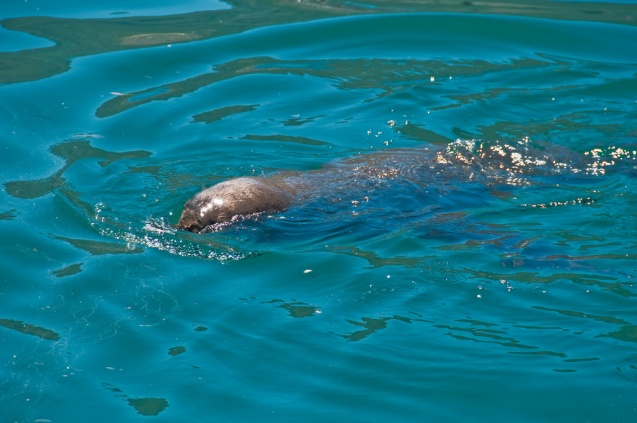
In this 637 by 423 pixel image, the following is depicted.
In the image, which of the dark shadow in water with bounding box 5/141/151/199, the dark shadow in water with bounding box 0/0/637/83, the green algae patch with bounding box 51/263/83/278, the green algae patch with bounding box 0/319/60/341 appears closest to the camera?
the green algae patch with bounding box 0/319/60/341

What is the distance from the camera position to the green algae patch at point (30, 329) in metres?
6.16

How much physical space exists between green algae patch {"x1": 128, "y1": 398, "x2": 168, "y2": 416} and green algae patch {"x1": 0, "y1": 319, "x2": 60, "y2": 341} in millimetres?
1031

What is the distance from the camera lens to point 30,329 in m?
6.27

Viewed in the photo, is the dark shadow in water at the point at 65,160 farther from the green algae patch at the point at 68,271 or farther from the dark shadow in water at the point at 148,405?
the dark shadow in water at the point at 148,405

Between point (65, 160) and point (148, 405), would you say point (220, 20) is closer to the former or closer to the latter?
point (65, 160)

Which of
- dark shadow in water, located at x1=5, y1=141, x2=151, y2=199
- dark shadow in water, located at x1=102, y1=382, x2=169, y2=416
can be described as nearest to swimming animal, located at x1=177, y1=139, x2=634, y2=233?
dark shadow in water, located at x1=5, y1=141, x2=151, y2=199

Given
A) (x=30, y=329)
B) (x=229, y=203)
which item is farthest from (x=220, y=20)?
(x=30, y=329)

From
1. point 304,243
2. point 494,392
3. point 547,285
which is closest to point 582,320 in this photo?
point 547,285

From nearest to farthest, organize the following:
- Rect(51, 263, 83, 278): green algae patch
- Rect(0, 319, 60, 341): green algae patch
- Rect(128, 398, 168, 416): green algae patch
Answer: Rect(128, 398, 168, 416): green algae patch → Rect(0, 319, 60, 341): green algae patch → Rect(51, 263, 83, 278): green algae patch

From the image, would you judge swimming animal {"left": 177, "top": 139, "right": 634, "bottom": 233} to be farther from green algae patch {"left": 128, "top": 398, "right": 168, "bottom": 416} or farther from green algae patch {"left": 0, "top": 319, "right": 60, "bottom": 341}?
green algae patch {"left": 128, "top": 398, "right": 168, "bottom": 416}

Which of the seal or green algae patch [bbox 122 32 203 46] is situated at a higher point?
green algae patch [bbox 122 32 203 46]

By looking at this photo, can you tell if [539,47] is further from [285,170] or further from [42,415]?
[42,415]

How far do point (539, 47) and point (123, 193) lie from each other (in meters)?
6.69

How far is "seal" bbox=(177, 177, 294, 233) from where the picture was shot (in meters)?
7.47
